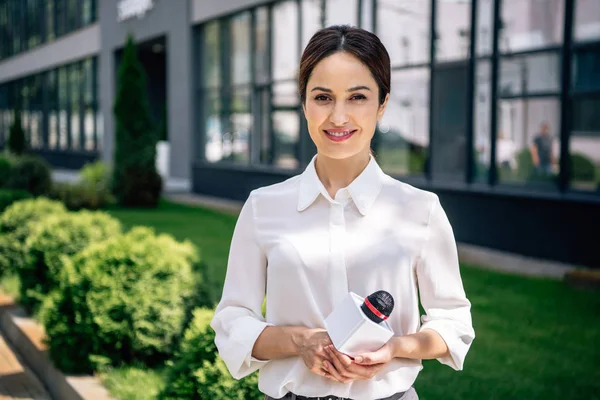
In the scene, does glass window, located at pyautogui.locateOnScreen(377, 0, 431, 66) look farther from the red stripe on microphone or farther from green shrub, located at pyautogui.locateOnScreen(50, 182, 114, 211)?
the red stripe on microphone

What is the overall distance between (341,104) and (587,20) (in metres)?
9.07

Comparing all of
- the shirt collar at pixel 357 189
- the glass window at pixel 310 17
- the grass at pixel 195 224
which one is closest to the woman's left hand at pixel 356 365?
the shirt collar at pixel 357 189

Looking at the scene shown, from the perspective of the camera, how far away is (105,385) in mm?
4820

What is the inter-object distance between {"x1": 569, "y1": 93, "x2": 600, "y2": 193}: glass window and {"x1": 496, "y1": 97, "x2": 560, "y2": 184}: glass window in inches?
10.1

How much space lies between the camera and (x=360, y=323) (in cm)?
166

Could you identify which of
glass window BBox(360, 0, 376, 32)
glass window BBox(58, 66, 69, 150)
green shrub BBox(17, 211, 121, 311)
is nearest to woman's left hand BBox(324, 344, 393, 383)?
green shrub BBox(17, 211, 121, 311)

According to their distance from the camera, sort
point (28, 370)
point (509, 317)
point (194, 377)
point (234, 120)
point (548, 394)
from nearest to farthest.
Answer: point (194, 377), point (548, 394), point (28, 370), point (509, 317), point (234, 120)

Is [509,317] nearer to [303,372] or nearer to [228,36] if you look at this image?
[303,372]

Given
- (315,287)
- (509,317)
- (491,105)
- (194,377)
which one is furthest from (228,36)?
(315,287)

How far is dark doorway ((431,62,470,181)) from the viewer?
39.1 feet

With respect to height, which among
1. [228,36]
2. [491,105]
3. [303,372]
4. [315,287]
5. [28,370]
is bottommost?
[28,370]

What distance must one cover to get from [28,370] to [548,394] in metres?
3.86

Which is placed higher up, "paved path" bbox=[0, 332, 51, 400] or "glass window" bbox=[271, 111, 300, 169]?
"glass window" bbox=[271, 111, 300, 169]

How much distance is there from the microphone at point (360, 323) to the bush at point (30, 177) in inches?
653
